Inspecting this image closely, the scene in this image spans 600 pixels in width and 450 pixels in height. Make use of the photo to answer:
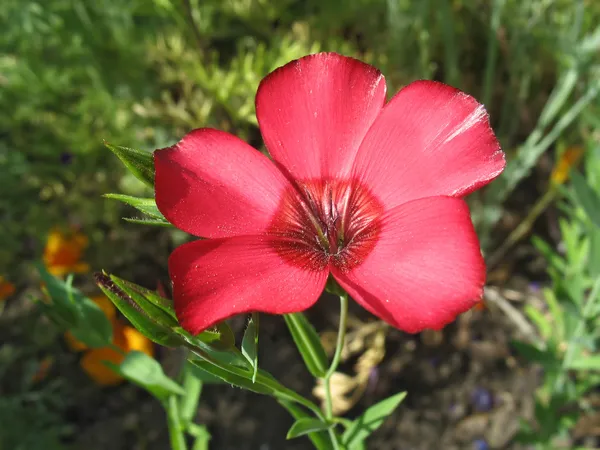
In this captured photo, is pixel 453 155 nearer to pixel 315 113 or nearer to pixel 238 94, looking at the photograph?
pixel 315 113

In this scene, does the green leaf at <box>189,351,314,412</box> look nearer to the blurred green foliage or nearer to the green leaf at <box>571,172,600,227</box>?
the green leaf at <box>571,172,600,227</box>

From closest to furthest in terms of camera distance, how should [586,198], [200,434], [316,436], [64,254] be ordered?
[316,436]
[200,434]
[586,198]
[64,254]

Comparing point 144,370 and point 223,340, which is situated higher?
point 223,340

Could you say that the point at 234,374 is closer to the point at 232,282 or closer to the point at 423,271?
the point at 232,282

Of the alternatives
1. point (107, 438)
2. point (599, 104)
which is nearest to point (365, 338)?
point (107, 438)

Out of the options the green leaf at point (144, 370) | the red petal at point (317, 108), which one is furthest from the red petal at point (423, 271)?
the green leaf at point (144, 370)

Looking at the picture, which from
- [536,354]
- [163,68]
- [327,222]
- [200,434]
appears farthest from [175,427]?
[163,68]

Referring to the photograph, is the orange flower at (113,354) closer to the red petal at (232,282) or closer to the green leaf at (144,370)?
the green leaf at (144,370)
